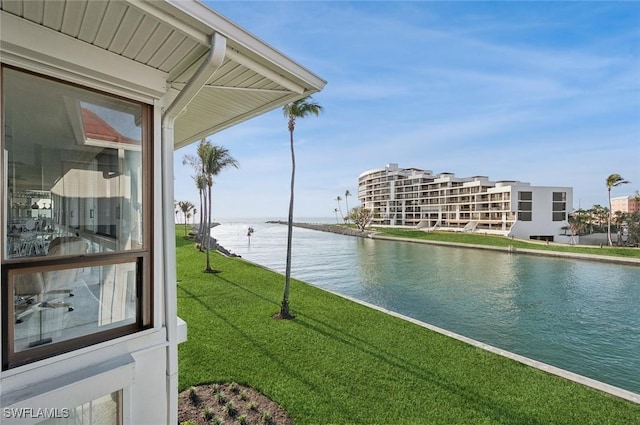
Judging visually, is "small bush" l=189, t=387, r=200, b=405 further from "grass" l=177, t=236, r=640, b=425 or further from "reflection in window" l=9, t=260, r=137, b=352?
"reflection in window" l=9, t=260, r=137, b=352

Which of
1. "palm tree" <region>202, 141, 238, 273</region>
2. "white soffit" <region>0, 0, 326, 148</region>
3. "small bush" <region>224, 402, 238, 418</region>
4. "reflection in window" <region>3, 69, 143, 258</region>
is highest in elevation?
"palm tree" <region>202, 141, 238, 273</region>

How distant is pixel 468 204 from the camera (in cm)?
5138

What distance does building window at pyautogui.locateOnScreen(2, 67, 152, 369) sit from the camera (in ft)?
5.80

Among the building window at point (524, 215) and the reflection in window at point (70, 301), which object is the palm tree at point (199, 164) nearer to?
the reflection in window at point (70, 301)

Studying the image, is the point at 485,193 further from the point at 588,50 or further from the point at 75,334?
the point at 75,334

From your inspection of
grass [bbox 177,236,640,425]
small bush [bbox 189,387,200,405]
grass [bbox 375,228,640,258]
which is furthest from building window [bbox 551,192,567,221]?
small bush [bbox 189,387,200,405]

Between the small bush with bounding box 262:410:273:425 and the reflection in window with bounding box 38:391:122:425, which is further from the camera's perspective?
the small bush with bounding box 262:410:273:425

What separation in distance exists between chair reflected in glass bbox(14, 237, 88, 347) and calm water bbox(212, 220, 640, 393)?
700 centimetres

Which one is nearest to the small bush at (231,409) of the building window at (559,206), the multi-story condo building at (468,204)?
the multi-story condo building at (468,204)

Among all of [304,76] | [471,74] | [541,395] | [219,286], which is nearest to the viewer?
[304,76]

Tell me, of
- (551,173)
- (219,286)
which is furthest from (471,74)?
(551,173)

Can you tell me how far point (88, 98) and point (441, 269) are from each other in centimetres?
1962

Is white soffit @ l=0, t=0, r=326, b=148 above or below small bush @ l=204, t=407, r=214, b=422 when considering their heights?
Result: above

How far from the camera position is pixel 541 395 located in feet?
13.8
